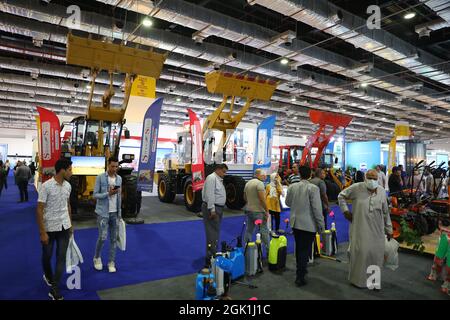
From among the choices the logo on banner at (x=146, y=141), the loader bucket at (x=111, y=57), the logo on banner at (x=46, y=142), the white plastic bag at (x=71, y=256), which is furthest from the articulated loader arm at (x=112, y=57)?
the white plastic bag at (x=71, y=256)

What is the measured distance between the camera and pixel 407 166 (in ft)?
60.8

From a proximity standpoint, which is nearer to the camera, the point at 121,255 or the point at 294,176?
the point at 121,255

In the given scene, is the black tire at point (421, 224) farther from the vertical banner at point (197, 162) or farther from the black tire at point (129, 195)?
the black tire at point (129, 195)

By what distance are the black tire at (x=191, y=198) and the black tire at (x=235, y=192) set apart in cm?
115

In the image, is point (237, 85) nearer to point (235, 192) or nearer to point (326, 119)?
point (235, 192)

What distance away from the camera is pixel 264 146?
8250 millimetres

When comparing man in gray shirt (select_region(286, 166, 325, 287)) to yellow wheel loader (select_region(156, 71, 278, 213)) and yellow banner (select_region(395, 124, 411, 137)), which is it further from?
yellow banner (select_region(395, 124, 411, 137))

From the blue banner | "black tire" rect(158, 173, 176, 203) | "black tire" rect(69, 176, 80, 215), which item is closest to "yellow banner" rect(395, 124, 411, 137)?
the blue banner

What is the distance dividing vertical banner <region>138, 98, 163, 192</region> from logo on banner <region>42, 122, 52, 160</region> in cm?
221

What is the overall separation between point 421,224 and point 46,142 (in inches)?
329

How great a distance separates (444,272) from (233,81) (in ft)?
18.9

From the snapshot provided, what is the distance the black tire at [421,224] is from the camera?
6.10 m

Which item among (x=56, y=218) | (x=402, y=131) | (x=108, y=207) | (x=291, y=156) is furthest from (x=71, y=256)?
(x=402, y=131)
